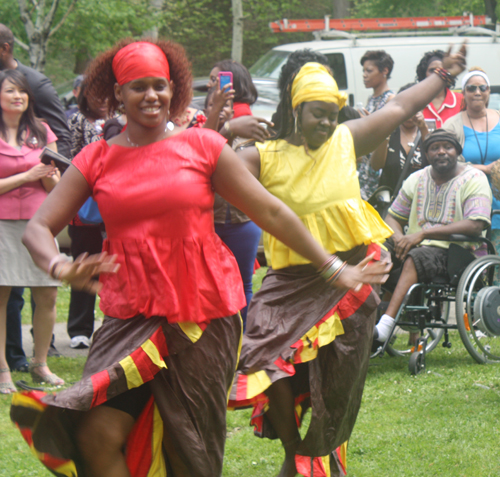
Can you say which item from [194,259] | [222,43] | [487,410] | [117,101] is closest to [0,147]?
[117,101]

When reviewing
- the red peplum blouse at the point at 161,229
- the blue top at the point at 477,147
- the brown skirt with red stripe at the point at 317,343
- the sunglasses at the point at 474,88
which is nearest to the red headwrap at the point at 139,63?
the red peplum blouse at the point at 161,229

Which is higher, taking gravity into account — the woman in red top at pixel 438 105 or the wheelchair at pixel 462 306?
the woman in red top at pixel 438 105

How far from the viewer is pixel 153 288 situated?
268 centimetres

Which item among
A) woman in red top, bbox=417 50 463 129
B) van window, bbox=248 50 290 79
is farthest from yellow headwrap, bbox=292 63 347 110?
van window, bbox=248 50 290 79

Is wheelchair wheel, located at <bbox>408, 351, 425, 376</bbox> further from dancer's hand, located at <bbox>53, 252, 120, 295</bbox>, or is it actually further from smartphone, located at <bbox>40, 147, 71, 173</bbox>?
dancer's hand, located at <bbox>53, 252, 120, 295</bbox>

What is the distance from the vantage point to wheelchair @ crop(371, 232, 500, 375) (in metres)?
5.78

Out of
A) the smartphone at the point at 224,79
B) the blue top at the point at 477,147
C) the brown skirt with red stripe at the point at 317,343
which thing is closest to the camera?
the brown skirt with red stripe at the point at 317,343

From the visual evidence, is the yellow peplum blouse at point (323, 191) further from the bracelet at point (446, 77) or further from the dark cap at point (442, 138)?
the dark cap at point (442, 138)

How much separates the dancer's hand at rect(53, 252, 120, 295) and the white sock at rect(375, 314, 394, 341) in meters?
3.59

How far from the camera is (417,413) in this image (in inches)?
191

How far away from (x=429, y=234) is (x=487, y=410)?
1.62 m

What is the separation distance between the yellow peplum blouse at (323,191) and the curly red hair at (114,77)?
68 centimetres

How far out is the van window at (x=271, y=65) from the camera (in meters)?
13.3

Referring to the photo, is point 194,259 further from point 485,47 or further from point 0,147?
point 485,47
